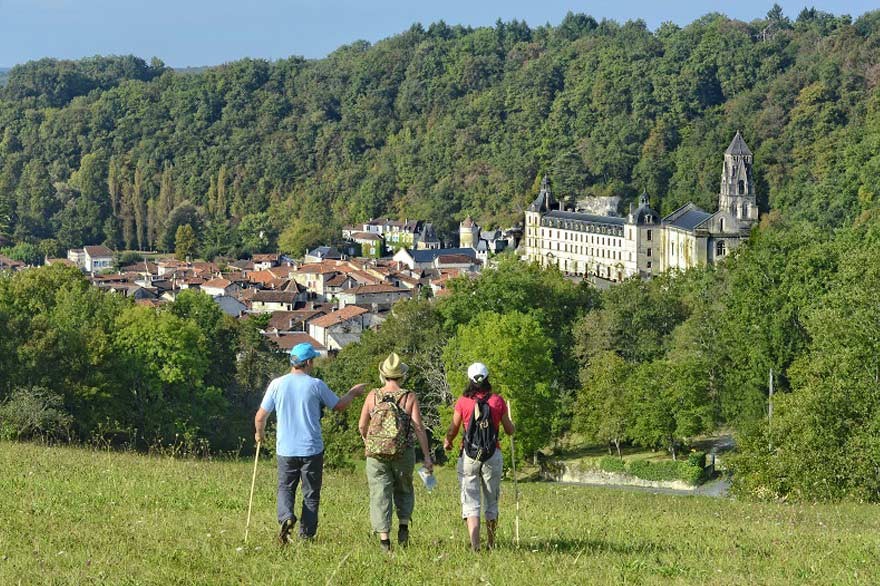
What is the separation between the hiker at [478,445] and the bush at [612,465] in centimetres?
2178

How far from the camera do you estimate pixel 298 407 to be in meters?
9.21

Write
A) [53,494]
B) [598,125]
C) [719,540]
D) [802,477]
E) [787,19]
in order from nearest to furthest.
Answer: [719,540] < [53,494] < [802,477] < [598,125] < [787,19]

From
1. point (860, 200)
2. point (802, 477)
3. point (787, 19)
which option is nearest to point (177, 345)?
point (802, 477)

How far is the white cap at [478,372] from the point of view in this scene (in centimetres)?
919

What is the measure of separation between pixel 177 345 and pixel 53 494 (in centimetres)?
2099

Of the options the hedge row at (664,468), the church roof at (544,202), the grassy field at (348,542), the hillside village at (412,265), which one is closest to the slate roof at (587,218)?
the hillside village at (412,265)

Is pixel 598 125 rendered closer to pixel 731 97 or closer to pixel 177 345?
pixel 731 97

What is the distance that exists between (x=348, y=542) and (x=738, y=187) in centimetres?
7125

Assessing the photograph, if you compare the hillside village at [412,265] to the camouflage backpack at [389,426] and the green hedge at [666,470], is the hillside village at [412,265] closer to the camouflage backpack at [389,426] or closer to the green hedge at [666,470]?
the green hedge at [666,470]

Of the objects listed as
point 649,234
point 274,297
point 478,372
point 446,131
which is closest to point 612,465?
point 478,372

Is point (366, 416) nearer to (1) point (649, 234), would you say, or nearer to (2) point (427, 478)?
(2) point (427, 478)

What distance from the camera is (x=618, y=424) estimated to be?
32156 millimetres

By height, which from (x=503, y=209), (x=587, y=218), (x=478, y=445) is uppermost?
(x=503, y=209)

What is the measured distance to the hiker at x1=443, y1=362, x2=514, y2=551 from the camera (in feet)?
30.5
